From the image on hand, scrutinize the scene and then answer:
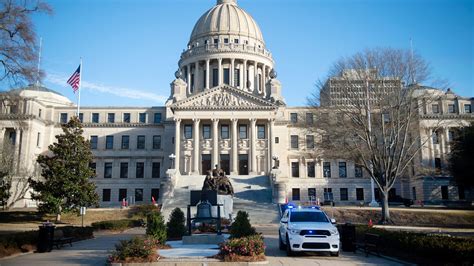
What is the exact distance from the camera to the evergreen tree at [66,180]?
40.3 meters

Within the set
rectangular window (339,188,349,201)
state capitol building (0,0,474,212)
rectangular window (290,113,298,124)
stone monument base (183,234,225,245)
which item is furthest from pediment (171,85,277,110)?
stone monument base (183,234,225,245)

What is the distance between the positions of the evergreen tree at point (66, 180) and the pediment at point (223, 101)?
2002cm

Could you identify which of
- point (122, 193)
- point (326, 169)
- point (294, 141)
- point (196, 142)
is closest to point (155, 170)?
point (122, 193)

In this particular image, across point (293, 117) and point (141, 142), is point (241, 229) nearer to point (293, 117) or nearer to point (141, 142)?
point (293, 117)

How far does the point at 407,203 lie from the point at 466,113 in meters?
23.4

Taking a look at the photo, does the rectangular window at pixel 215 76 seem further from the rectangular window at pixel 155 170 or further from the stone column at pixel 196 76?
the rectangular window at pixel 155 170

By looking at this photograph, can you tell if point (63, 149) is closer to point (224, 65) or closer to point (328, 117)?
point (328, 117)

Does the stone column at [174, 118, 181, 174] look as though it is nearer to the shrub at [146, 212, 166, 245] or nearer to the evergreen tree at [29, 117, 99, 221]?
the evergreen tree at [29, 117, 99, 221]

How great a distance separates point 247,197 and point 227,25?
47056 millimetres

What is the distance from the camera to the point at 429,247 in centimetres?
1480

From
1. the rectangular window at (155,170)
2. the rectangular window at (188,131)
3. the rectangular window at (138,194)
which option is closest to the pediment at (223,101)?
the rectangular window at (188,131)

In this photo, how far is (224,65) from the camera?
270 ft

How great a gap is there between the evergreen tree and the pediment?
20.0m

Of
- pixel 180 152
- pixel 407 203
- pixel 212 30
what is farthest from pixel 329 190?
pixel 212 30
